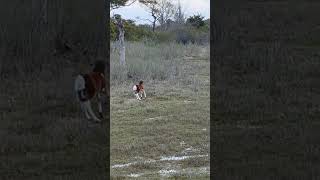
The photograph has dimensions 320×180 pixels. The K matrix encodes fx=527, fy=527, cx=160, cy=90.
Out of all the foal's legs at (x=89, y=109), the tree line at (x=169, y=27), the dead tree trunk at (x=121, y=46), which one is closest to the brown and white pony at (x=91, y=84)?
the foal's legs at (x=89, y=109)

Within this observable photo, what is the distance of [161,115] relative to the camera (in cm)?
512

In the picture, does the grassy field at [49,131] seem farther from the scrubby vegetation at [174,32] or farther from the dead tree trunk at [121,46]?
the scrubby vegetation at [174,32]

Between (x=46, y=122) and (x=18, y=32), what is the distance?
428mm

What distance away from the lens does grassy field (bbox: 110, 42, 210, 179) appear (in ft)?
10.5

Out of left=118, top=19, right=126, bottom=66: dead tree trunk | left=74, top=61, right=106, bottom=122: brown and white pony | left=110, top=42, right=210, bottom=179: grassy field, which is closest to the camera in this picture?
left=74, top=61, right=106, bottom=122: brown and white pony

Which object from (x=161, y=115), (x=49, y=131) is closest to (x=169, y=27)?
(x=161, y=115)

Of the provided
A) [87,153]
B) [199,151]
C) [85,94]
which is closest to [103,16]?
[85,94]

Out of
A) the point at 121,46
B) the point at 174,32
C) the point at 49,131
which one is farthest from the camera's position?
the point at 174,32
